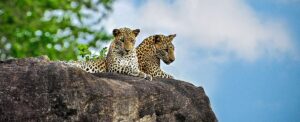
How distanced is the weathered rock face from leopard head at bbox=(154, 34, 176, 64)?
287 centimetres

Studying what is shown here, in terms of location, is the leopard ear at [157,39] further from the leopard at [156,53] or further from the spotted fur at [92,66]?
the spotted fur at [92,66]

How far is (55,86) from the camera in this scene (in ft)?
38.9

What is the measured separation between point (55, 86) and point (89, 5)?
631 inches

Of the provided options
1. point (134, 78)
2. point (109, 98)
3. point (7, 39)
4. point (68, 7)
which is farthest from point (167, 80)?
point (68, 7)

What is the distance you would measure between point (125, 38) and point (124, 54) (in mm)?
430

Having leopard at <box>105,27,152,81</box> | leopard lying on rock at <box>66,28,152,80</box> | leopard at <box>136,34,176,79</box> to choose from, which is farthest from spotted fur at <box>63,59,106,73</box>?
leopard at <box>136,34,176,79</box>

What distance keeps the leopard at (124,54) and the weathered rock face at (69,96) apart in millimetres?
1491

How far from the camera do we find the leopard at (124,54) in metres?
14.7

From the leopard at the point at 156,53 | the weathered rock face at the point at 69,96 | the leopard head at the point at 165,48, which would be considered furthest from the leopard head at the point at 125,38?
the weathered rock face at the point at 69,96

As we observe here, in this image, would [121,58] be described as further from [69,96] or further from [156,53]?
[69,96]

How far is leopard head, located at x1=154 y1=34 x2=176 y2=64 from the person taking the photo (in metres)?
16.0

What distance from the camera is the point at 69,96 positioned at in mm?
11812

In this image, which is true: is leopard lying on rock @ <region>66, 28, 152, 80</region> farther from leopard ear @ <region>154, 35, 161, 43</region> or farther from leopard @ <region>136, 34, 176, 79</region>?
leopard ear @ <region>154, 35, 161, 43</region>

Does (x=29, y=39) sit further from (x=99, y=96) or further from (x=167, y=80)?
(x=99, y=96)
